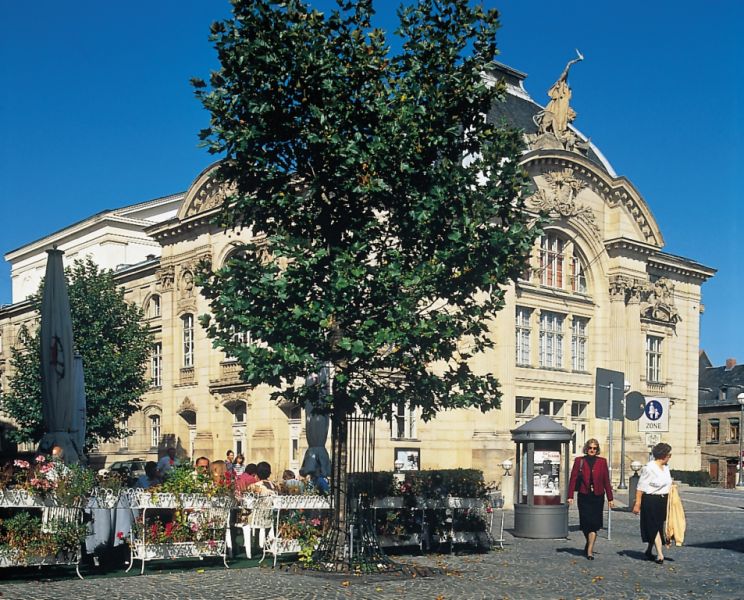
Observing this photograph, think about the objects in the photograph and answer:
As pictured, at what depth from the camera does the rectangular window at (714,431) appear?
7425cm

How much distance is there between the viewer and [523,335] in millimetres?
40531

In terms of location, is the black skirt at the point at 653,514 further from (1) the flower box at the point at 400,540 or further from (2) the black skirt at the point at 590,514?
(1) the flower box at the point at 400,540

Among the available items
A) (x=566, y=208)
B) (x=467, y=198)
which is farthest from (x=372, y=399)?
(x=566, y=208)

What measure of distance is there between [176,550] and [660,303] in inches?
1503

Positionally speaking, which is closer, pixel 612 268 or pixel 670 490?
pixel 670 490

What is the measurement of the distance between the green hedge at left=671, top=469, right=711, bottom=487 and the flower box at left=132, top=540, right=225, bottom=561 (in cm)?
3514

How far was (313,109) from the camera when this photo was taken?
41.1 feet

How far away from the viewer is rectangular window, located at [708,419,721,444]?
74.2 m

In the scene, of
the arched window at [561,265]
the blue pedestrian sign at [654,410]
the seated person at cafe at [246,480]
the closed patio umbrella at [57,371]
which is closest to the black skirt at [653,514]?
the blue pedestrian sign at [654,410]

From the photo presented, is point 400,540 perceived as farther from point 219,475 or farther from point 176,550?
point 176,550

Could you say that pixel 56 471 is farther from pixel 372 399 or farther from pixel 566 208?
pixel 566 208

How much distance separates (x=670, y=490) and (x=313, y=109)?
7540 millimetres

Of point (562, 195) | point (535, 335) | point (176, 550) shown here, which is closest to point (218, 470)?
point (176, 550)

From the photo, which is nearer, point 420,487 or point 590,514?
point 590,514
